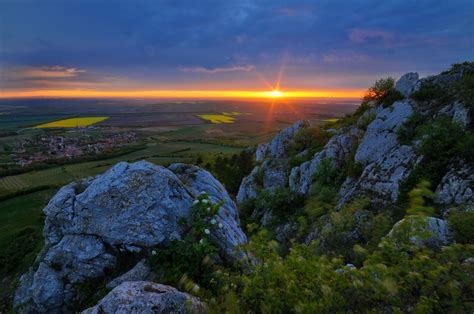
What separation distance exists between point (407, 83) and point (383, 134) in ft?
21.5

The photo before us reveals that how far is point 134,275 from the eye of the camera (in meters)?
5.61

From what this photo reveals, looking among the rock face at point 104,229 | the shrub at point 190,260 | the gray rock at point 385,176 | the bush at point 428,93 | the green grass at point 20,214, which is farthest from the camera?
the green grass at point 20,214

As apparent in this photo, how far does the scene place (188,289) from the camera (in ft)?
15.6

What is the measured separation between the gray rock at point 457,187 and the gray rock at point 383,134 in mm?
4432

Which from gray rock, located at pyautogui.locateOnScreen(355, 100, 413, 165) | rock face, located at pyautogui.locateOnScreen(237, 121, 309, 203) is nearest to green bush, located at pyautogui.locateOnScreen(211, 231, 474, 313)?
gray rock, located at pyautogui.locateOnScreen(355, 100, 413, 165)

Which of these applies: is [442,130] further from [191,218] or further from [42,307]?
[42,307]

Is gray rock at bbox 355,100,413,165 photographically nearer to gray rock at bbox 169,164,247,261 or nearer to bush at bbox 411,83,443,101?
bush at bbox 411,83,443,101

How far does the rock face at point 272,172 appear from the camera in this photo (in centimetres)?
2283

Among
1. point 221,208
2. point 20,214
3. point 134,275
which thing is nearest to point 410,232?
point 221,208

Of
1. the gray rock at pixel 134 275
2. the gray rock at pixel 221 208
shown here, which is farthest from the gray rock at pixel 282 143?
the gray rock at pixel 134 275

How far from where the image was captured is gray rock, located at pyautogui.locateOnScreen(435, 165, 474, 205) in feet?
31.2

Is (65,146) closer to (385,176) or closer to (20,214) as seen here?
(20,214)

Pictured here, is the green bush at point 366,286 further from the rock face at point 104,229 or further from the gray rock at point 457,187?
the gray rock at point 457,187

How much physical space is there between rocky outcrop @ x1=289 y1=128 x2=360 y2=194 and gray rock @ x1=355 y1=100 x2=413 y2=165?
197 cm
